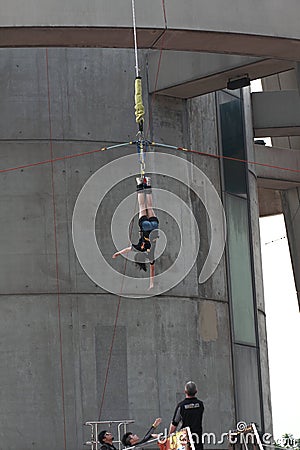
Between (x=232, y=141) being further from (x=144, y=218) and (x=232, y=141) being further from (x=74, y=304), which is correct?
(x=144, y=218)

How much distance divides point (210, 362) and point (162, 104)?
171 inches

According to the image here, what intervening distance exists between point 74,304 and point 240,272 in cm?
360

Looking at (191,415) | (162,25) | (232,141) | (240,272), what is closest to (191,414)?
(191,415)

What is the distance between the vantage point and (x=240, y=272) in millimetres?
19047

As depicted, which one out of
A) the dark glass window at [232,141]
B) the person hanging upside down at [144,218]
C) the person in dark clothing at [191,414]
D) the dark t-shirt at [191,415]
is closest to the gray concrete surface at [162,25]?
the person hanging upside down at [144,218]

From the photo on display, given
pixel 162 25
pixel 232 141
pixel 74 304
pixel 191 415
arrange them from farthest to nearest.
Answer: pixel 232 141
pixel 74 304
pixel 162 25
pixel 191 415

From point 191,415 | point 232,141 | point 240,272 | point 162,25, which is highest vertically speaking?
point 162,25

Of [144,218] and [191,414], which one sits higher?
[144,218]

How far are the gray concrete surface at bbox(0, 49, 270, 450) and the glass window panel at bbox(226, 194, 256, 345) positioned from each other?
0.67 m

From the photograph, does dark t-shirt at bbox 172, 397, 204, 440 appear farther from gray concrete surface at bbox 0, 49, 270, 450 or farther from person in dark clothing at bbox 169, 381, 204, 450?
gray concrete surface at bbox 0, 49, 270, 450

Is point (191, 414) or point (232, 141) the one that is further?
point (232, 141)

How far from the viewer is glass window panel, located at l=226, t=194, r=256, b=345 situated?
18.7 m

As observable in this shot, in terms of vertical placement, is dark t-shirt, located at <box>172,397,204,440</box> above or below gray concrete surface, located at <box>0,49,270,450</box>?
below

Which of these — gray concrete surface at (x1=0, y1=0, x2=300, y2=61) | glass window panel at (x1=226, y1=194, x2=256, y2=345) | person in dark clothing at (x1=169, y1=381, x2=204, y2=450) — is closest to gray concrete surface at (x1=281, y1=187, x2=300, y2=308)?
glass window panel at (x1=226, y1=194, x2=256, y2=345)
